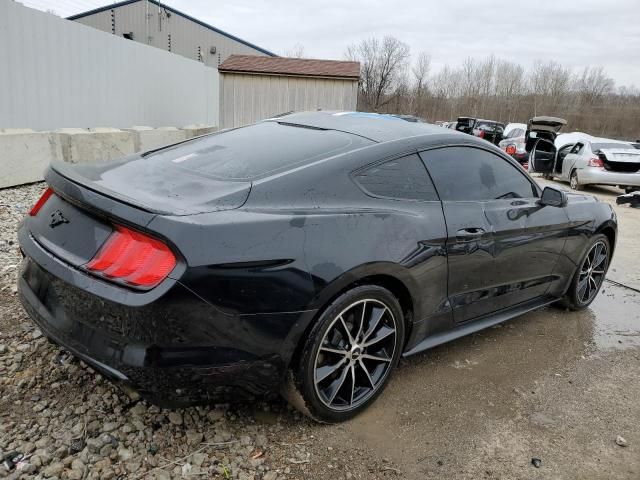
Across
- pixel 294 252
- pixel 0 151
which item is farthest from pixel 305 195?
pixel 0 151

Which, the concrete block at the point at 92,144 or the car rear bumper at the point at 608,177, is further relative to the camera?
the car rear bumper at the point at 608,177

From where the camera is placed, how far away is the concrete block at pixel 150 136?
28.5 feet

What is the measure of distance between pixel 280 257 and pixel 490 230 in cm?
157

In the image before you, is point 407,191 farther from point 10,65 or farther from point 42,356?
point 10,65

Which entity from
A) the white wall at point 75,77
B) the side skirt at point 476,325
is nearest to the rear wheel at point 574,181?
the side skirt at point 476,325

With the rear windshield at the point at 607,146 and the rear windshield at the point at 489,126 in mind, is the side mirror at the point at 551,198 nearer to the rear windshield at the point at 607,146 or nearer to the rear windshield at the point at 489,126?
the rear windshield at the point at 607,146

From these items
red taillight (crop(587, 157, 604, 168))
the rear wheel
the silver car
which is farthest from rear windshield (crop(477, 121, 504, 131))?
red taillight (crop(587, 157, 604, 168))

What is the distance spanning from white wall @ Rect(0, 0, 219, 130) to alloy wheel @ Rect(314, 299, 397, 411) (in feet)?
22.0

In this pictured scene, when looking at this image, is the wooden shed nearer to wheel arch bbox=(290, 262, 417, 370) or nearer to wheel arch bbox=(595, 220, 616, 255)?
wheel arch bbox=(595, 220, 616, 255)

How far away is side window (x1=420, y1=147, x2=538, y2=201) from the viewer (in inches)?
119

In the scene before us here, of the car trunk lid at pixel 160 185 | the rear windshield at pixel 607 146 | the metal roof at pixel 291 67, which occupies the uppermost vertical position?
the metal roof at pixel 291 67

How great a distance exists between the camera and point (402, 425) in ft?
8.70

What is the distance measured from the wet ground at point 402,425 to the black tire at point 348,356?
13 centimetres

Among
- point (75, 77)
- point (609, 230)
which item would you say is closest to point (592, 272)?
point (609, 230)
